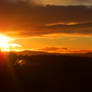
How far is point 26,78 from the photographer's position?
165 feet

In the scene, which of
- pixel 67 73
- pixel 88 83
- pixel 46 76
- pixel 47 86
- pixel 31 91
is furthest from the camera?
pixel 67 73

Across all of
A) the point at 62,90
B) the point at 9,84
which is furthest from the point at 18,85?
the point at 62,90

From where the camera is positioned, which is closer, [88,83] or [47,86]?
[47,86]

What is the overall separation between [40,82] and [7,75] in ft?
24.2

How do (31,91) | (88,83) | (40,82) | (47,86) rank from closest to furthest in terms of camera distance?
(31,91) → (47,86) → (40,82) → (88,83)

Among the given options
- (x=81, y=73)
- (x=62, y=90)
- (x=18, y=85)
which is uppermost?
(x=81, y=73)

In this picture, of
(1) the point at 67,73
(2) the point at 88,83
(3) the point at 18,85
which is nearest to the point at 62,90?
(3) the point at 18,85

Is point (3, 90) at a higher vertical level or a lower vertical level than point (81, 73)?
lower

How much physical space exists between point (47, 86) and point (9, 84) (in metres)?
5.91

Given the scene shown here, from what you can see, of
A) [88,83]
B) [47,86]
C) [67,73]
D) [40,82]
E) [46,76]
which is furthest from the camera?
[67,73]

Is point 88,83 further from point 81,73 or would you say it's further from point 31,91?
point 31,91

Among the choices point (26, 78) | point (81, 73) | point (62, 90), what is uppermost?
point (81, 73)

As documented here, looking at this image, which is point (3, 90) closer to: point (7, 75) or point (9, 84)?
point (9, 84)

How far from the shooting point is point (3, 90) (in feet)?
137
